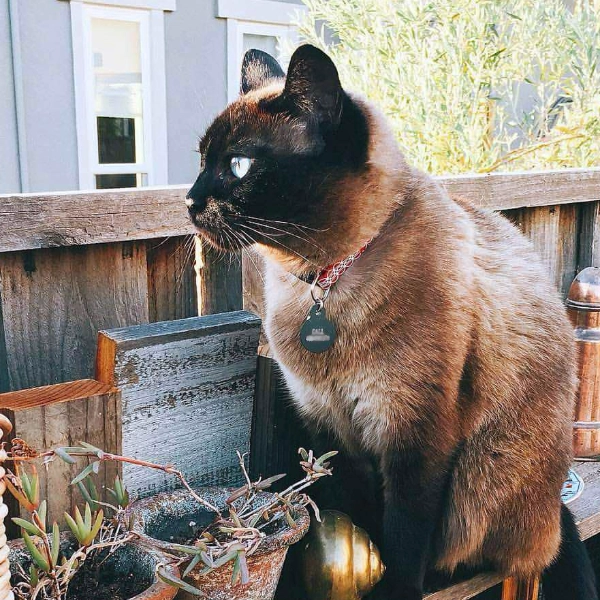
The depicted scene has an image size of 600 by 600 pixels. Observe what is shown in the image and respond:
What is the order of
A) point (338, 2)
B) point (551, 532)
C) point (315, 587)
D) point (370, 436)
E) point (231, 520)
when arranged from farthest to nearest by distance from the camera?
point (338, 2) → point (551, 532) → point (370, 436) → point (315, 587) → point (231, 520)

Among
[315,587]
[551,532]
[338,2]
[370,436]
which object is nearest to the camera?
[315,587]

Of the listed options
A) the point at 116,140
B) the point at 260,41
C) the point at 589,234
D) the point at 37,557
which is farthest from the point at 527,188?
the point at 260,41

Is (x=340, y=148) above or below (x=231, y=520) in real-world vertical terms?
above

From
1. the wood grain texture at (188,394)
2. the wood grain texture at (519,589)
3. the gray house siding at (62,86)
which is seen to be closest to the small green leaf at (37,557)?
the wood grain texture at (188,394)

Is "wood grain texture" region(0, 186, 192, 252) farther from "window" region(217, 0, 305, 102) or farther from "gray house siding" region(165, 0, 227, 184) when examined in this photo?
"window" region(217, 0, 305, 102)

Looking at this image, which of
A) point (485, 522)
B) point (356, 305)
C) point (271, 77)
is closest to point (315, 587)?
point (485, 522)

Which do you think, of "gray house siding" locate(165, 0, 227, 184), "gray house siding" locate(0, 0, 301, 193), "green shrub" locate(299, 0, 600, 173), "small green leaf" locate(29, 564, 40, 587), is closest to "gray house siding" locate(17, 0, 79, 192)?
"gray house siding" locate(0, 0, 301, 193)

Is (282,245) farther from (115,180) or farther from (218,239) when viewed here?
(115,180)

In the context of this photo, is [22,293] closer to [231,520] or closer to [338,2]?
[231,520]

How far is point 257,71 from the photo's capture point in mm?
1606

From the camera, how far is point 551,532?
1.60 metres

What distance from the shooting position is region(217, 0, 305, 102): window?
17.3 ft

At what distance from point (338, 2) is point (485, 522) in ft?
12.4

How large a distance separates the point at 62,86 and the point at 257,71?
3.49 metres
